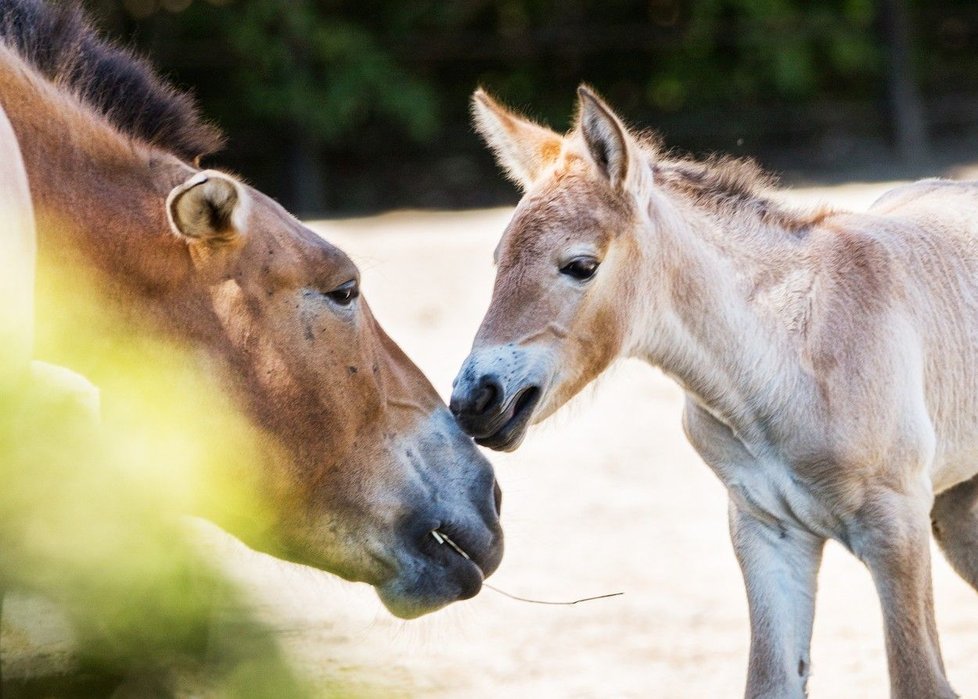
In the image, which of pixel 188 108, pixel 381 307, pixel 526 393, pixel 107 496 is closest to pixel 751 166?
pixel 526 393

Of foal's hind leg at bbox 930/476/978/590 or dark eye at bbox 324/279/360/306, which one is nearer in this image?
dark eye at bbox 324/279/360/306

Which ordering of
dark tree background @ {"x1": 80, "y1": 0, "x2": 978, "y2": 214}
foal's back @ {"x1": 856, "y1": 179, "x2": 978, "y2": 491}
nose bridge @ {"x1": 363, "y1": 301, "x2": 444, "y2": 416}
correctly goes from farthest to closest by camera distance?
dark tree background @ {"x1": 80, "y1": 0, "x2": 978, "y2": 214} → foal's back @ {"x1": 856, "y1": 179, "x2": 978, "y2": 491} → nose bridge @ {"x1": 363, "y1": 301, "x2": 444, "y2": 416}

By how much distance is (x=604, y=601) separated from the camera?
445cm

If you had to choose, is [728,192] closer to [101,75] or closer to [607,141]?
[607,141]

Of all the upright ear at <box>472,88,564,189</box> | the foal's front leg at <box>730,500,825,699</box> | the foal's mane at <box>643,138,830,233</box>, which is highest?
the foal's mane at <box>643,138,830,233</box>

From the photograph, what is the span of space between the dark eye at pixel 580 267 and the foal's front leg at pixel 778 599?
2.59 ft

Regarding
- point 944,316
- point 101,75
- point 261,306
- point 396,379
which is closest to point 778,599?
point 944,316

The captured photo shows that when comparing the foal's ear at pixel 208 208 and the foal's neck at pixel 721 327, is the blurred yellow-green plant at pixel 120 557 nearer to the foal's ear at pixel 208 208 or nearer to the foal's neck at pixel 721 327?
the foal's ear at pixel 208 208

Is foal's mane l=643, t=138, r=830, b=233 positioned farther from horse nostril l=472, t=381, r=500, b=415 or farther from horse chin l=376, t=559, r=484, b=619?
horse chin l=376, t=559, r=484, b=619

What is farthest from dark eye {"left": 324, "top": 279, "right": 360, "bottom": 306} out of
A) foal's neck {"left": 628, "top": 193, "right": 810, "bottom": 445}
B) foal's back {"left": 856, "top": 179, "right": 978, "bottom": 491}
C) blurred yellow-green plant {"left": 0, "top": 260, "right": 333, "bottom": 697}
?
foal's back {"left": 856, "top": 179, "right": 978, "bottom": 491}

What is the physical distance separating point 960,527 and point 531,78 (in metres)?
10.2

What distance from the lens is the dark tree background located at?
40.6 feet

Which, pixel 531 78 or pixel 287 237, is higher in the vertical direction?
pixel 287 237

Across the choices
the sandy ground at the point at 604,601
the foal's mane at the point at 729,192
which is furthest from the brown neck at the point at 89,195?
the foal's mane at the point at 729,192
